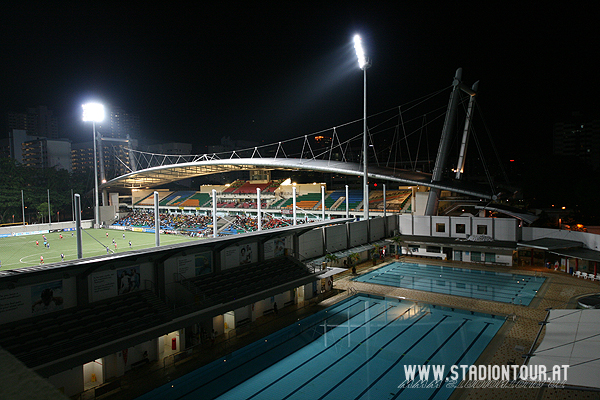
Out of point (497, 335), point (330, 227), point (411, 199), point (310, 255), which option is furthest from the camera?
point (411, 199)

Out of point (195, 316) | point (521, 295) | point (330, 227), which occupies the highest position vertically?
point (330, 227)

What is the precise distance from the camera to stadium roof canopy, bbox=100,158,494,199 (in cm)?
2348

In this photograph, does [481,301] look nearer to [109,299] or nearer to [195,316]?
[195,316]

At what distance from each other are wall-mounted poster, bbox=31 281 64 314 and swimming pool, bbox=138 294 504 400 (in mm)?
3867

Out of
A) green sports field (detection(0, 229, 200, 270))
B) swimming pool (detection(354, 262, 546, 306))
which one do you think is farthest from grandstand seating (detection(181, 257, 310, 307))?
green sports field (detection(0, 229, 200, 270))

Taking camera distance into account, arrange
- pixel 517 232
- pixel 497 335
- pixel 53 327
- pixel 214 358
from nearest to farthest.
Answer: pixel 53 327 < pixel 214 358 < pixel 497 335 < pixel 517 232

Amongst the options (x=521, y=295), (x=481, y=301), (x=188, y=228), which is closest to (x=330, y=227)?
(x=481, y=301)

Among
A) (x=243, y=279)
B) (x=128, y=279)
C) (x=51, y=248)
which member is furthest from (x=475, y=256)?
(x=51, y=248)

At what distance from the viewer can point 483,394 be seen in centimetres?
823

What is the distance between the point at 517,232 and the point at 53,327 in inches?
1016

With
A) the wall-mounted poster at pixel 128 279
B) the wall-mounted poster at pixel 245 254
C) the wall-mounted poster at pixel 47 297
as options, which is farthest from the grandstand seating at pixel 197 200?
the wall-mounted poster at pixel 47 297

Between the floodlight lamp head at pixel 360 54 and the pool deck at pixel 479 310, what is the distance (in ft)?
43.6

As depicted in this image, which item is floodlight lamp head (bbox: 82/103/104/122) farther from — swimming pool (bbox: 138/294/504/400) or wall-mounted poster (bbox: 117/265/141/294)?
swimming pool (bbox: 138/294/504/400)

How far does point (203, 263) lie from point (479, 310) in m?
12.0
